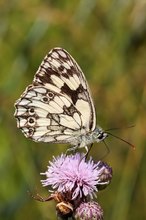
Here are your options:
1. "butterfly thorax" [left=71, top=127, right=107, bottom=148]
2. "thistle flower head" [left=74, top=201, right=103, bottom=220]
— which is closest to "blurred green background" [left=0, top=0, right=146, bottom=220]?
"butterfly thorax" [left=71, top=127, right=107, bottom=148]

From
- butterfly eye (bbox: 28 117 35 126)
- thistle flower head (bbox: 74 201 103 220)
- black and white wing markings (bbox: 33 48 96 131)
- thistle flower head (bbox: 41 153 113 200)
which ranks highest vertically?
black and white wing markings (bbox: 33 48 96 131)

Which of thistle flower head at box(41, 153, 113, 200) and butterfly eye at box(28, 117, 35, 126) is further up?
butterfly eye at box(28, 117, 35, 126)

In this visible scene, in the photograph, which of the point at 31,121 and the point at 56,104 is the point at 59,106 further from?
the point at 31,121

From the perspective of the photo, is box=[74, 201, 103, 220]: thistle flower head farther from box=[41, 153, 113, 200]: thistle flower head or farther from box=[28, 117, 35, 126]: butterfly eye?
box=[28, 117, 35, 126]: butterfly eye

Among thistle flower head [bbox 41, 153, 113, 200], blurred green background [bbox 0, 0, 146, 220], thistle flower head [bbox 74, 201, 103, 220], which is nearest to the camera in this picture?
thistle flower head [bbox 74, 201, 103, 220]

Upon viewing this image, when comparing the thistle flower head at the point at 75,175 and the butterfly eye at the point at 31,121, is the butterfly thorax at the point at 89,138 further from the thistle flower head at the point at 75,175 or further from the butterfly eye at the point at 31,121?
the butterfly eye at the point at 31,121

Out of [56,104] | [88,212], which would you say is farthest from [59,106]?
[88,212]

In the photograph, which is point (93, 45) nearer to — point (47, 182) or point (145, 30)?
point (145, 30)
